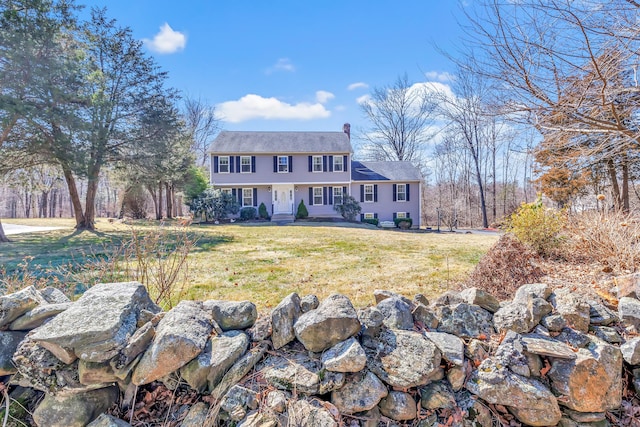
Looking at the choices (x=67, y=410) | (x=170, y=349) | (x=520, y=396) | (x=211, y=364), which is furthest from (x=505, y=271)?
(x=67, y=410)

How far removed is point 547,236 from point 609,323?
251 centimetres

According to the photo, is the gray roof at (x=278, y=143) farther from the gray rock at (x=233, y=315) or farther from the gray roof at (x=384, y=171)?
the gray rock at (x=233, y=315)

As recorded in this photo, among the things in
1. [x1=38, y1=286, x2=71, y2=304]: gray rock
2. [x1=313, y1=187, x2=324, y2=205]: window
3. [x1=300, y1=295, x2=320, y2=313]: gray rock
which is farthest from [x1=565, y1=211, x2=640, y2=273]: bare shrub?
[x1=313, y1=187, x2=324, y2=205]: window

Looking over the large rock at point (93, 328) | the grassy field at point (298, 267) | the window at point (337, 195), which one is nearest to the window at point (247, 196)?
the window at point (337, 195)

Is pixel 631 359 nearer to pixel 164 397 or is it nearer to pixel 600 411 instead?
pixel 600 411

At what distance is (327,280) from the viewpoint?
478 cm

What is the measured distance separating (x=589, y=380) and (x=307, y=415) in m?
1.85

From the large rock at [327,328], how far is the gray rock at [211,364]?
46 centimetres

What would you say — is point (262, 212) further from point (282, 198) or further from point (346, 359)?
point (346, 359)

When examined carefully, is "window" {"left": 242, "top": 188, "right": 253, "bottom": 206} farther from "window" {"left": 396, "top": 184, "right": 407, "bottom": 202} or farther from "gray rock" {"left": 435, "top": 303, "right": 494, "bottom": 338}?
"gray rock" {"left": 435, "top": 303, "right": 494, "bottom": 338}

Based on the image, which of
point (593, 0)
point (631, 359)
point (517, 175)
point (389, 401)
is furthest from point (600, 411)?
point (517, 175)

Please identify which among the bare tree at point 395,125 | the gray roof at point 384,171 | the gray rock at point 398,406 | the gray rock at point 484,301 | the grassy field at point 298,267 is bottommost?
the gray rock at point 398,406

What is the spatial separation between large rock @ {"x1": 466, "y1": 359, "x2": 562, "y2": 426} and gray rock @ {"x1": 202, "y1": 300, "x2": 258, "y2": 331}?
164 centimetres

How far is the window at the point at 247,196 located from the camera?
20.3 metres
